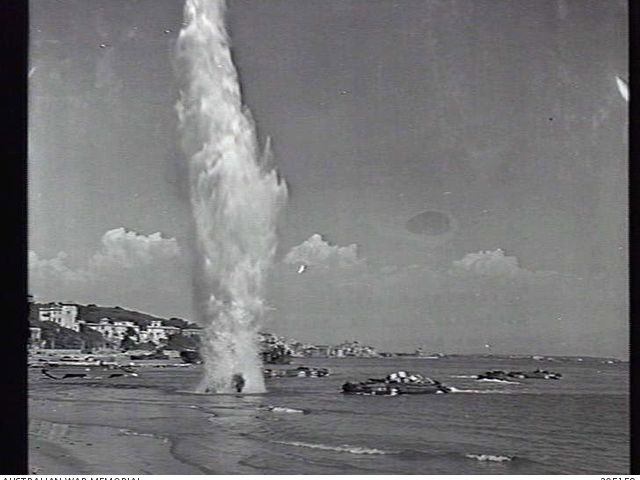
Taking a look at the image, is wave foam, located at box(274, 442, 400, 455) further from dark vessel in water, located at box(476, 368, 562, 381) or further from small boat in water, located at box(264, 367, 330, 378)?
dark vessel in water, located at box(476, 368, 562, 381)

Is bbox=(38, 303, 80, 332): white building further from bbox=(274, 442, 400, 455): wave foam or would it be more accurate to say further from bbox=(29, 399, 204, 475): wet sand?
bbox=(274, 442, 400, 455): wave foam

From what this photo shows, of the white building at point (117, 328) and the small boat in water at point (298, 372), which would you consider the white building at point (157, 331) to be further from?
the small boat in water at point (298, 372)

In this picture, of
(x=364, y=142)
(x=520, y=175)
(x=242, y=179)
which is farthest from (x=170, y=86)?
(x=520, y=175)

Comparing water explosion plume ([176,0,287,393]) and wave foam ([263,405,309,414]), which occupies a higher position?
water explosion plume ([176,0,287,393])

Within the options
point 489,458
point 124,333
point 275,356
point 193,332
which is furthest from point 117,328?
point 489,458

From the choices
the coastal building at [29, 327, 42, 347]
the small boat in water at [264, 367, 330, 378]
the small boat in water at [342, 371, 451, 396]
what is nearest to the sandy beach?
the coastal building at [29, 327, 42, 347]

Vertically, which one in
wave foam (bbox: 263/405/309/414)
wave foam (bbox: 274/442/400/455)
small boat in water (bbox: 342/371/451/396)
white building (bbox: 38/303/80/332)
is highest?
white building (bbox: 38/303/80/332)
